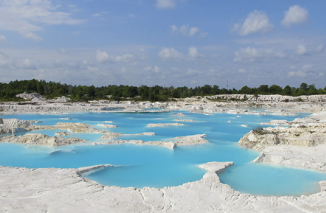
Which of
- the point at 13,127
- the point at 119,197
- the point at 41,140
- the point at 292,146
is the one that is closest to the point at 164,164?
the point at 119,197

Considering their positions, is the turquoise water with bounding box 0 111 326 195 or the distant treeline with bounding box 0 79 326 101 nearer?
the turquoise water with bounding box 0 111 326 195

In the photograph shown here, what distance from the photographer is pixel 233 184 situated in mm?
6957

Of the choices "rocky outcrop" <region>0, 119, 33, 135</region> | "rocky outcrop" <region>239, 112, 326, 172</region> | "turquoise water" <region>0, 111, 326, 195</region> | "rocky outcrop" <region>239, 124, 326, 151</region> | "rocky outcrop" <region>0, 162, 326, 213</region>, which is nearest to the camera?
"rocky outcrop" <region>0, 162, 326, 213</region>

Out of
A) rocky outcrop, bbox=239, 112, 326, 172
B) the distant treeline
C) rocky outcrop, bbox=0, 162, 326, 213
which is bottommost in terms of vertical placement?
rocky outcrop, bbox=0, 162, 326, 213

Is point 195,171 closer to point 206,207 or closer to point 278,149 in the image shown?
point 206,207

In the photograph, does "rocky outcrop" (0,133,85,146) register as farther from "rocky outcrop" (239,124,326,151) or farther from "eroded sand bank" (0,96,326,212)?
"rocky outcrop" (239,124,326,151)

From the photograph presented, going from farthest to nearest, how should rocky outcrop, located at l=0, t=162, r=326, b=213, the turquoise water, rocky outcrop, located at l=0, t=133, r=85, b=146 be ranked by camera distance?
1. rocky outcrop, located at l=0, t=133, r=85, b=146
2. the turquoise water
3. rocky outcrop, located at l=0, t=162, r=326, b=213

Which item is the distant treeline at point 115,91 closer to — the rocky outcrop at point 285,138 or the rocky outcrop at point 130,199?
the rocky outcrop at point 285,138

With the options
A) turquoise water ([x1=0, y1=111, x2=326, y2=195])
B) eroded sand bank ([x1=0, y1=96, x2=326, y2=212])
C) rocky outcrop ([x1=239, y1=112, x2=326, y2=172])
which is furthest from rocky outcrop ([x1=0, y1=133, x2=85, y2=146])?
rocky outcrop ([x1=239, y1=112, x2=326, y2=172])

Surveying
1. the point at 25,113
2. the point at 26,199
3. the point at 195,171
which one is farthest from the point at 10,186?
the point at 25,113

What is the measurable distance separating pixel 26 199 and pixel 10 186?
105cm

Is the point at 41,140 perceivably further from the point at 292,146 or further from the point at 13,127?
the point at 292,146

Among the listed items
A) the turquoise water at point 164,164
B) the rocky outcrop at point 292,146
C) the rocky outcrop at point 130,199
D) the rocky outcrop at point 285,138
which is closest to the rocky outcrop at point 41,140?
the turquoise water at point 164,164

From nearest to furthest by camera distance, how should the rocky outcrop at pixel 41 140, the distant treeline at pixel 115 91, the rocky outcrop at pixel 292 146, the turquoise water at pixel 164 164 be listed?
the turquoise water at pixel 164 164
the rocky outcrop at pixel 292 146
the rocky outcrop at pixel 41 140
the distant treeline at pixel 115 91
